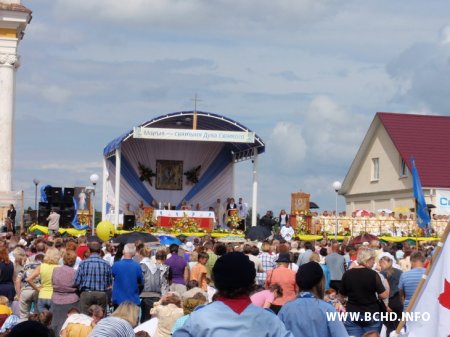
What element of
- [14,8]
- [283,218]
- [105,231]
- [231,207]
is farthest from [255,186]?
[105,231]

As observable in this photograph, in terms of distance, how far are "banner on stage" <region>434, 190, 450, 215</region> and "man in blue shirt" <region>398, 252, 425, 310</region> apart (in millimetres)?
37988

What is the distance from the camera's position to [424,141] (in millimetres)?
58281

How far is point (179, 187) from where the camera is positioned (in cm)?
4991

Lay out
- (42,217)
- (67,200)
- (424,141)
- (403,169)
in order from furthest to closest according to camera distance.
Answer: (424,141) < (403,169) < (67,200) < (42,217)

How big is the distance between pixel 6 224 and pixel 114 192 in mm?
9802

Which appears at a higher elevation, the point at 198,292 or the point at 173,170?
the point at 173,170

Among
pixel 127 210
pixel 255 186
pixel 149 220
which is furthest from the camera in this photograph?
pixel 127 210

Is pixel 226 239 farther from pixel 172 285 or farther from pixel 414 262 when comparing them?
pixel 414 262

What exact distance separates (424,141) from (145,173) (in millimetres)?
16517

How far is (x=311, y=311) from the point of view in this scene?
27.5 ft

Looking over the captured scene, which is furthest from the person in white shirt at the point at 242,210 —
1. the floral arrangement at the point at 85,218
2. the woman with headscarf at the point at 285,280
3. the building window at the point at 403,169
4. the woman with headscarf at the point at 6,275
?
the woman with headscarf at the point at 285,280

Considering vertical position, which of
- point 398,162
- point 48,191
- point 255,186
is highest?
point 398,162

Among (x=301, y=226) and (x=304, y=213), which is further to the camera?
(x=304, y=213)

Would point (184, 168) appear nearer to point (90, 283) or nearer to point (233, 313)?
point (90, 283)
